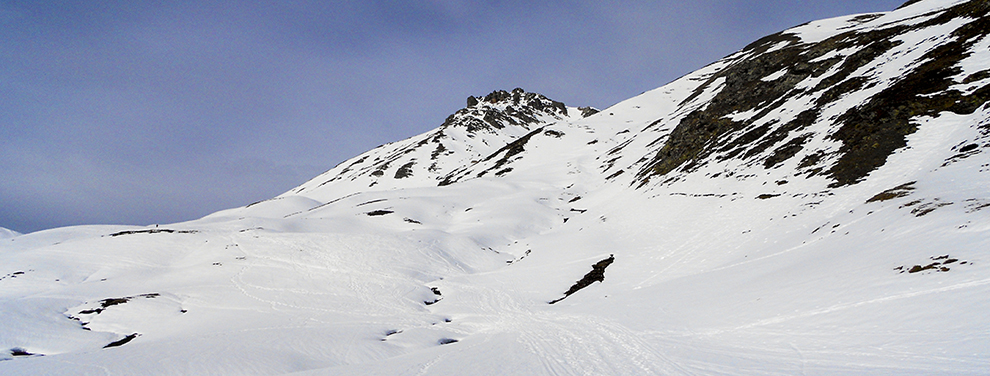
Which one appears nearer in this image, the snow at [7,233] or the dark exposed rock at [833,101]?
the dark exposed rock at [833,101]

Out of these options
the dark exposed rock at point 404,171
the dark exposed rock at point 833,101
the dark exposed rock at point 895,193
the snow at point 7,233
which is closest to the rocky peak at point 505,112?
the dark exposed rock at point 404,171

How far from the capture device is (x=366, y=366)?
33.9ft

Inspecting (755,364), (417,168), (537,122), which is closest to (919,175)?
(755,364)

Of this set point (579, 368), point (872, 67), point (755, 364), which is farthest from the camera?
point (872, 67)

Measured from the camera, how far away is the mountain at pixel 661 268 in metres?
8.22

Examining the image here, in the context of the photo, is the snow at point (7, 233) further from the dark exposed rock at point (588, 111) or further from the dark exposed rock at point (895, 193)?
the dark exposed rock at point (588, 111)

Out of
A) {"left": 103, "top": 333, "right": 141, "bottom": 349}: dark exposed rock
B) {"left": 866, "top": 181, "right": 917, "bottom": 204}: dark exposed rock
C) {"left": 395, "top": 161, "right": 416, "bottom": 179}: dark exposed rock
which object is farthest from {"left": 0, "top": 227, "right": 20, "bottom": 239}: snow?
{"left": 866, "top": 181, "right": 917, "bottom": 204}: dark exposed rock

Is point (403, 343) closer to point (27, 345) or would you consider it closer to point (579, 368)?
point (579, 368)

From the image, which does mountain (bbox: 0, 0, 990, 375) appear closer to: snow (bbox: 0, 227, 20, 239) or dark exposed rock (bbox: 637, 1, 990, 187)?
dark exposed rock (bbox: 637, 1, 990, 187)

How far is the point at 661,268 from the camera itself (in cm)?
1756

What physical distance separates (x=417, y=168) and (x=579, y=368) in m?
96.2

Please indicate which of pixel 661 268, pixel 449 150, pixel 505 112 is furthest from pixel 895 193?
pixel 505 112

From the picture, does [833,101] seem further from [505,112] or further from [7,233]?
[505,112]

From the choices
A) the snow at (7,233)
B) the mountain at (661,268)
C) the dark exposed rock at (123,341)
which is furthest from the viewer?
the snow at (7,233)
